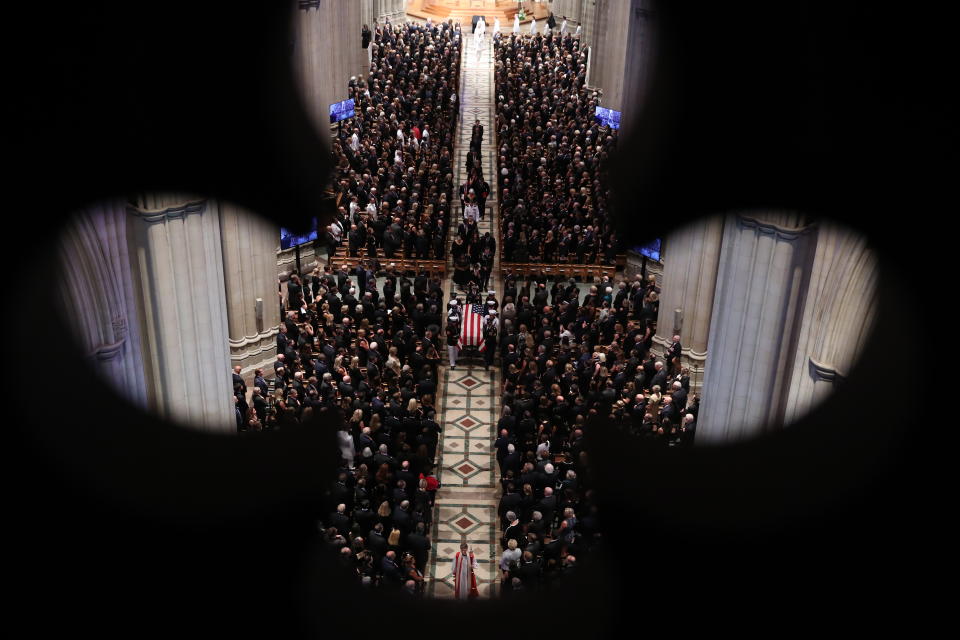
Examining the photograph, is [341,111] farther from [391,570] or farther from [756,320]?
[391,570]

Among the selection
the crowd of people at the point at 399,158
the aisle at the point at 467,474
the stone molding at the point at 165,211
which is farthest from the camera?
the crowd of people at the point at 399,158

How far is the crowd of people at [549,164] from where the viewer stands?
23531 millimetres

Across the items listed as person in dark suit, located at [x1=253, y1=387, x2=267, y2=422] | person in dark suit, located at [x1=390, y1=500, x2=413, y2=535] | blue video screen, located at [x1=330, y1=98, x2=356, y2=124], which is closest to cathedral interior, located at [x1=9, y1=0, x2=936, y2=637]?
person in dark suit, located at [x1=390, y1=500, x2=413, y2=535]

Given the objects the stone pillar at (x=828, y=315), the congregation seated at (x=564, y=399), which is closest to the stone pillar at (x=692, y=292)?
the congregation seated at (x=564, y=399)

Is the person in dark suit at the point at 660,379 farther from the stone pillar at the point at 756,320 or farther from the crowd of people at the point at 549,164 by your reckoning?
the stone pillar at the point at 756,320

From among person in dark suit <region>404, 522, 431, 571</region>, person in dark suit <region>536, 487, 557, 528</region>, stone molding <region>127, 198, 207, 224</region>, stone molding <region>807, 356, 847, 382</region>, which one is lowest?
person in dark suit <region>404, 522, 431, 571</region>

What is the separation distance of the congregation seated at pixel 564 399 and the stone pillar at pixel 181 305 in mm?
4383

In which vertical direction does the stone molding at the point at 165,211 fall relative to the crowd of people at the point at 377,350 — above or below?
above

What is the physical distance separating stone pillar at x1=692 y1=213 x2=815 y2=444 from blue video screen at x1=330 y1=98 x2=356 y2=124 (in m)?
17.1

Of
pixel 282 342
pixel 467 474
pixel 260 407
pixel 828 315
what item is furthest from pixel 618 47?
pixel 828 315

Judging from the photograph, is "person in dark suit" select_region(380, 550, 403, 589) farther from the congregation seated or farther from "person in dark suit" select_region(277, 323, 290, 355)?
"person in dark suit" select_region(277, 323, 290, 355)

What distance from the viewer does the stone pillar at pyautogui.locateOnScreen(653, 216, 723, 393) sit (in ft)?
61.4

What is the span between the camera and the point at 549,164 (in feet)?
90.0

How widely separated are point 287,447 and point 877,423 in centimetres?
231
